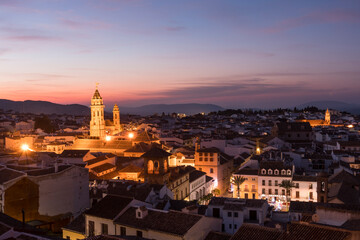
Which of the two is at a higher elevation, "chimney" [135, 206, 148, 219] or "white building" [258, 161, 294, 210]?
"chimney" [135, 206, 148, 219]

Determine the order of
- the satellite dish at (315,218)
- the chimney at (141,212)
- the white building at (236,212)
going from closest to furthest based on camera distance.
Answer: the satellite dish at (315,218), the chimney at (141,212), the white building at (236,212)

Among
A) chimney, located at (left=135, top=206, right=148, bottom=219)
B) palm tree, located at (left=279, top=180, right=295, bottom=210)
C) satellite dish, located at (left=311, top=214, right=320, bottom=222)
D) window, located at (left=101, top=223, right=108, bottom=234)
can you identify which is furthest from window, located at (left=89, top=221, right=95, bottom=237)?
palm tree, located at (left=279, top=180, right=295, bottom=210)

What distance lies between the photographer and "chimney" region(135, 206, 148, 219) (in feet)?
73.4

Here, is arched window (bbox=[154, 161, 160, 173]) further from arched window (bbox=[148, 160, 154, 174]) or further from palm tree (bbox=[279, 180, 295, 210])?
palm tree (bbox=[279, 180, 295, 210])

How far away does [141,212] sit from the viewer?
73.3ft

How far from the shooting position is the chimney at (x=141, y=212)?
73.4ft

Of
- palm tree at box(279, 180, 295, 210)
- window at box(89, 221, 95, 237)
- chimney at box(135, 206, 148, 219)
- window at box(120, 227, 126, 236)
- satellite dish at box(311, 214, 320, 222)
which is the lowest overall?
palm tree at box(279, 180, 295, 210)

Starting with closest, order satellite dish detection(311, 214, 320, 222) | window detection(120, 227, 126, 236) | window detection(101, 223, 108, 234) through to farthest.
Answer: satellite dish detection(311, 214, 320, 222)
window detection(120, 227, 126, 236)
window detection(101, 223, 108, 234)

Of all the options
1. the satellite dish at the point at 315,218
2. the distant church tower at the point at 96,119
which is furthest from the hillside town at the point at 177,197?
the distant church tower at the point at 96,119

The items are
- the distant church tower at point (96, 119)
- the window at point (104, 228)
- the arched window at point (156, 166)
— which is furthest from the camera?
the distant church tower at point (96, 119)

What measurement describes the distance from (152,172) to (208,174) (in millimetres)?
13768

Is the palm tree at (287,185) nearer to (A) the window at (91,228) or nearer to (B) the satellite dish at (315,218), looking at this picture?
(A) the window at (91,228)

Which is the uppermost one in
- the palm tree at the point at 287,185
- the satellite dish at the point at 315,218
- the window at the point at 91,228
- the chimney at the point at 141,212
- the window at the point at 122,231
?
the satellite dish at the point at 315,218

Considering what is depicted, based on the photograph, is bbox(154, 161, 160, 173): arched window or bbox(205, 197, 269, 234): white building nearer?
bbox(205, 197, 269, 234): white building
